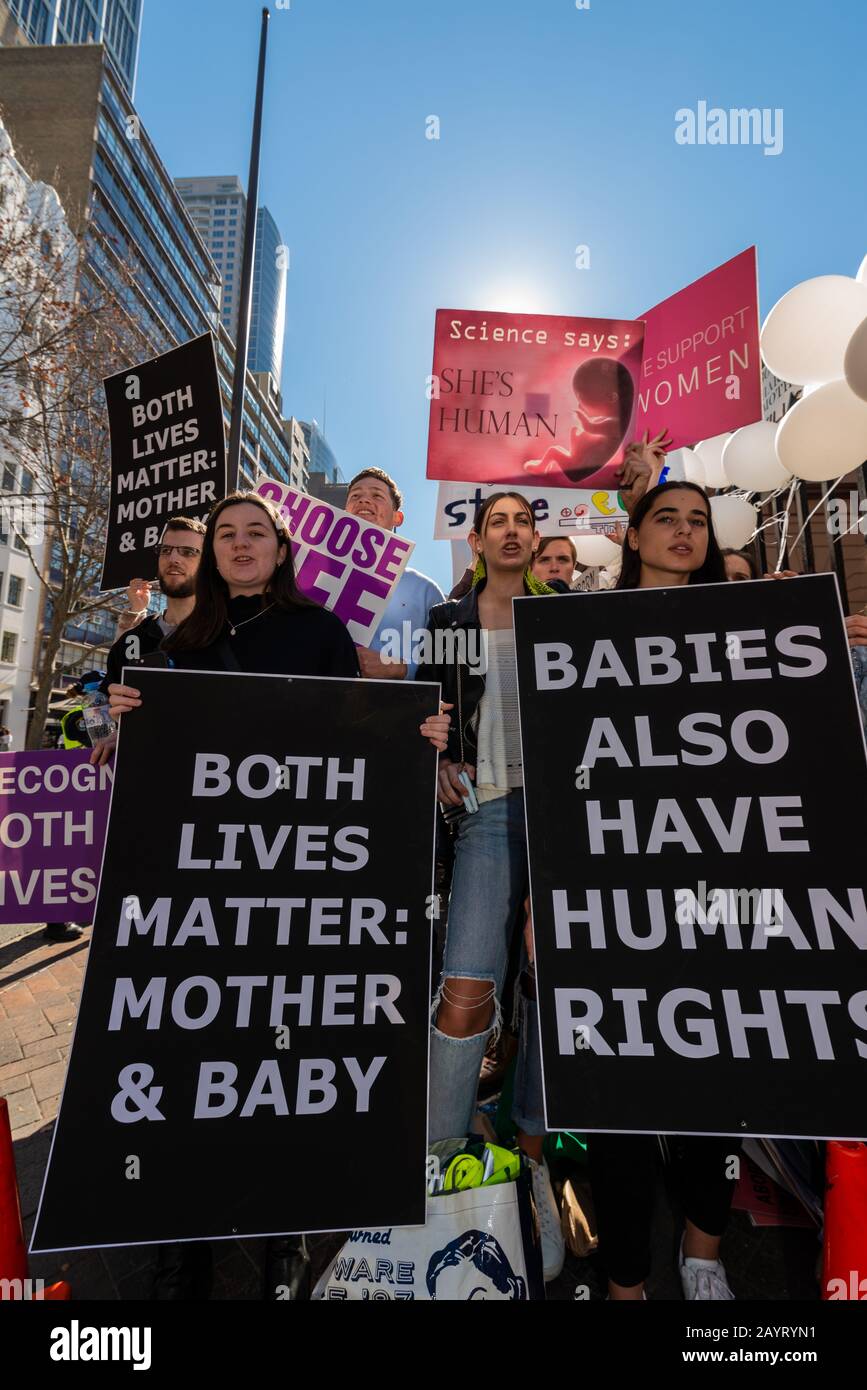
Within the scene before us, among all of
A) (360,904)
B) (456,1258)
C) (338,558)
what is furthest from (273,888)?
(338,558)

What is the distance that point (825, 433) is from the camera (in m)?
4.39

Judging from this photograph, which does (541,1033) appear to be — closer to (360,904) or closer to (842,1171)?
(360,904)

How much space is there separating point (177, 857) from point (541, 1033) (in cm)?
101

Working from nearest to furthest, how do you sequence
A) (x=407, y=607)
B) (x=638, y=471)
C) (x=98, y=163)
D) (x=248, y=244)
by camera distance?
(x=638, y=471) → (x=407, y=607) → (x=248, y=244) → (x=98, y=163)

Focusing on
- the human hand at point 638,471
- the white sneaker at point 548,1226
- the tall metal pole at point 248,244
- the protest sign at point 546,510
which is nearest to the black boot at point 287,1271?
the white sneaker at point 548,1226

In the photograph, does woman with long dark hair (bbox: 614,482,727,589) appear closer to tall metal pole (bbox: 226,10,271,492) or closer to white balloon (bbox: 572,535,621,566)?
white balloon (bbox: 572,535,621,566)

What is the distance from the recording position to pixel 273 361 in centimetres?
15300

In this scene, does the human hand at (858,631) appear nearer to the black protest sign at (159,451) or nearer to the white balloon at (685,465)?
the black protest sign at (159,451)

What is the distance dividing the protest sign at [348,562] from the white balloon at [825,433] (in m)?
3.04

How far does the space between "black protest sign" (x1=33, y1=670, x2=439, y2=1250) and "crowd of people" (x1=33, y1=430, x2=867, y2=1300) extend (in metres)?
0.21

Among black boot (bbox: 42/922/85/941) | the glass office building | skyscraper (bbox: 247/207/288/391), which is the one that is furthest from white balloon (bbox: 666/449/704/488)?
skyscraper (bbox: 247/207/288/391)

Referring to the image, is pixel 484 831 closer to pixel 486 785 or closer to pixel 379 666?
pixel 486 785

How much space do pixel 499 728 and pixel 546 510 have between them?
228cm

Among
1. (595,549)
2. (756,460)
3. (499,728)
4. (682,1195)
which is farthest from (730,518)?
(682,1195)
